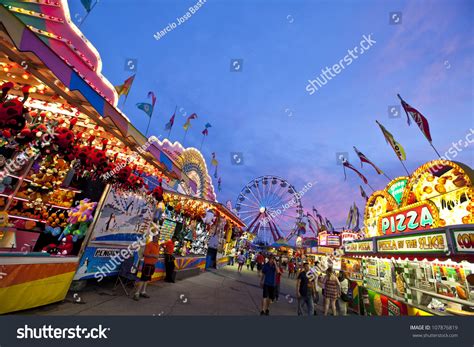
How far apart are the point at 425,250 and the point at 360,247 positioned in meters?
4.29

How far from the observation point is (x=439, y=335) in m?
4.45

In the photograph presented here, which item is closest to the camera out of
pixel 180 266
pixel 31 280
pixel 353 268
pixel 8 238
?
pixel 31 280

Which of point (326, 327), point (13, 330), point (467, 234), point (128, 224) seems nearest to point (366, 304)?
point (467, 234)

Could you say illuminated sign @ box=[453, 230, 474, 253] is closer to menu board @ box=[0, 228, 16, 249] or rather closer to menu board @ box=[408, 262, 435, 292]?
menu board @ box=[408, 262, 435, 292]

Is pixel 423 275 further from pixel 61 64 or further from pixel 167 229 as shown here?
pixel 167 229

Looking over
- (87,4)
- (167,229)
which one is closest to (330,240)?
(167,229)

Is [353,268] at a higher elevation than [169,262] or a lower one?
higher

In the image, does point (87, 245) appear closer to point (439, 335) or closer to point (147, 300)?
point (147, 300)

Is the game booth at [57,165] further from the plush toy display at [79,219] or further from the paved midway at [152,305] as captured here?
the paved midway at [152,305]

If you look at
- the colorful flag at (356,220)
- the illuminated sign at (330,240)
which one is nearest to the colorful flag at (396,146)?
the illuminated sign at (330,240)

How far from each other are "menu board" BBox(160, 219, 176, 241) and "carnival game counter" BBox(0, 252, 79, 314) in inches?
276

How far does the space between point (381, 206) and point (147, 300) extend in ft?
32.0

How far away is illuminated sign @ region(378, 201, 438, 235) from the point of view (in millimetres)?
Answer: 6582

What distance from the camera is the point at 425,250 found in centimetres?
555
